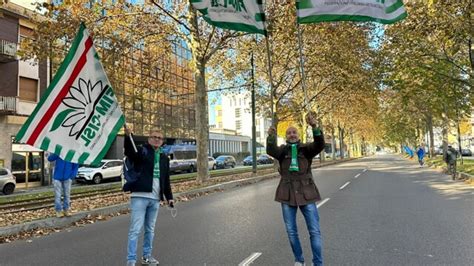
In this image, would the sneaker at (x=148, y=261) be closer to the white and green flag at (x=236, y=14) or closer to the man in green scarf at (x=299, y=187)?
the man in green scarf at (x=299, y=187)

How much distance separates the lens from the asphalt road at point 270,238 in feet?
20.0

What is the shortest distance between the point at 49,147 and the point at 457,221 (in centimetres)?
798

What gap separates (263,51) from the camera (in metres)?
28.7

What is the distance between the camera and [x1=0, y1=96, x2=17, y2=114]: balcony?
86.9 ft

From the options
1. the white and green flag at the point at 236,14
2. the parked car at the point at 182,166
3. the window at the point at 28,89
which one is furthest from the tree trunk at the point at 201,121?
the parked car at the point at 182,166

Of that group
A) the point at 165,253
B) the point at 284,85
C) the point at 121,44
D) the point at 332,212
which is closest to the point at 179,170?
the point at 284,85

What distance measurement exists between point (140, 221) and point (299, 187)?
204cm

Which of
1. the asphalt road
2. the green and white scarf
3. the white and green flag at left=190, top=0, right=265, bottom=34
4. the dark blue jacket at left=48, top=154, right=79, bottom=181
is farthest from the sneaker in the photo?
the dark blue jacket at left=48, top=154, right=79, bottom=181

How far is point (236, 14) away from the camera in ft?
22.7

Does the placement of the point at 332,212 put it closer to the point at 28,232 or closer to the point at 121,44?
the point at 28,232

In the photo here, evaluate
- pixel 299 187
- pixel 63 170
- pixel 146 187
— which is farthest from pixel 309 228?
pixel 63 170

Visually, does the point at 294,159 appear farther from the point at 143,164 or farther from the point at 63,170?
the point at 63,170

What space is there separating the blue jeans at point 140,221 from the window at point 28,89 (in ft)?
88.0

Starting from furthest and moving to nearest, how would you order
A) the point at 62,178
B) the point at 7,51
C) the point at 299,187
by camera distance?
1. the point at 7,51
2. the point at 62,178
3. the point at 299,187
